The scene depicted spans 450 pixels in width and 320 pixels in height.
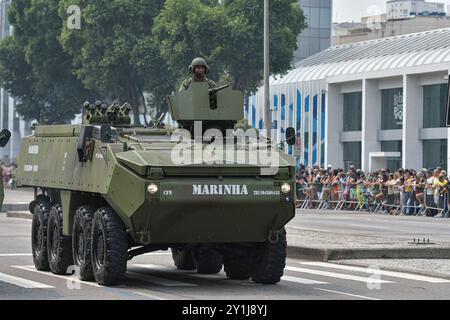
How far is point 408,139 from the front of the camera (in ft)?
214

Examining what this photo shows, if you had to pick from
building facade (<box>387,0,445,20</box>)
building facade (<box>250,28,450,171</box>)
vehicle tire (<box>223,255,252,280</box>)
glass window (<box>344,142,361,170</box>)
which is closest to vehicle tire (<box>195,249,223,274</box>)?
vehicle tire (<box>223,255,252,280</box>)

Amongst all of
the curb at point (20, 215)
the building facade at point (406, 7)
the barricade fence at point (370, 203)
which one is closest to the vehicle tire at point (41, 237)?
the curb at point (20, 215)

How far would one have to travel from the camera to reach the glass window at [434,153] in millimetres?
63312

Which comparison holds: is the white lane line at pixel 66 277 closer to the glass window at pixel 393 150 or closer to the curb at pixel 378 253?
the curb at pixel 378 253

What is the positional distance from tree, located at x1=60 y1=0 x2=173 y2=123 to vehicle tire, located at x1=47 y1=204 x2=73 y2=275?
46138 mm

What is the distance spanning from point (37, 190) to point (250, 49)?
140 feet

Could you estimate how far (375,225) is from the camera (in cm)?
3472

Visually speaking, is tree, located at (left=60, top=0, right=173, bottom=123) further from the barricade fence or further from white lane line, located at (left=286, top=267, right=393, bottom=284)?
white lane line, located at (left=286, top=267, right=393, bottom=284)

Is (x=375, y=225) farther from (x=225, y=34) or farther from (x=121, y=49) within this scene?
(x=121, y=49)

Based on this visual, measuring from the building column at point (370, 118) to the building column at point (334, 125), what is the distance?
3834mm

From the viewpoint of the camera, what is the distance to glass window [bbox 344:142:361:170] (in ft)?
237

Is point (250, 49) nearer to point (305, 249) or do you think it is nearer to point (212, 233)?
point (305, 249)

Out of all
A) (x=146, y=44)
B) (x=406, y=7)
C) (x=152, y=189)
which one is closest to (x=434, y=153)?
(x=146, y=44)
